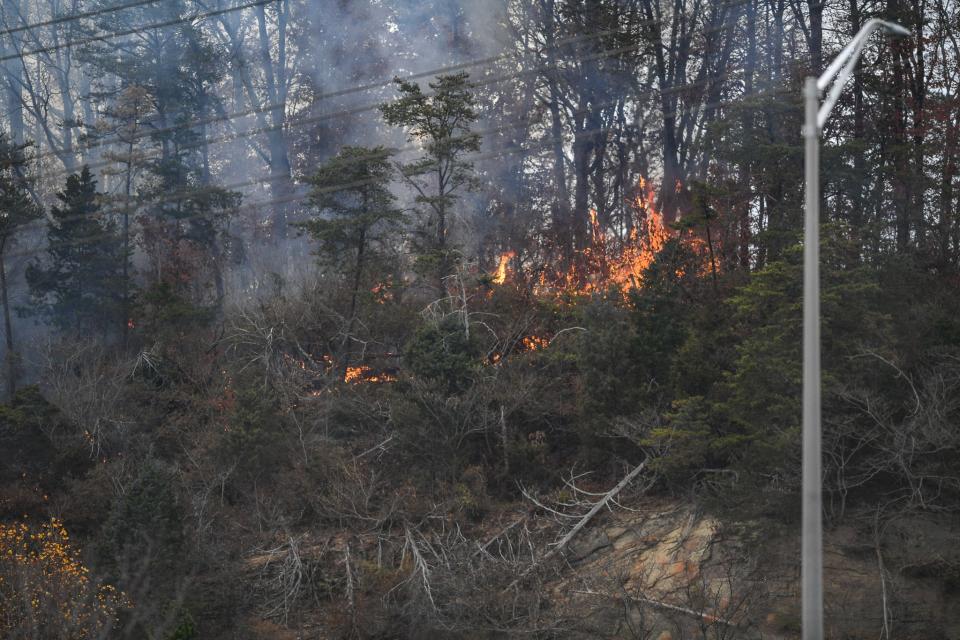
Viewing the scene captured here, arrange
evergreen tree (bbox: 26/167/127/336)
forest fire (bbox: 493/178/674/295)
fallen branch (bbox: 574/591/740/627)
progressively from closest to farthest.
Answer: fallen branch (bbox: 574/591/740/627), forest fire (bbox: 493/178/674/295), evergreen tree (bbox: 26/167/127/336)

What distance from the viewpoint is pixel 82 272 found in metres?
30.9

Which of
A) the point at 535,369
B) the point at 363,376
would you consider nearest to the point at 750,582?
the point at 535,369

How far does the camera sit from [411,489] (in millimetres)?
20984

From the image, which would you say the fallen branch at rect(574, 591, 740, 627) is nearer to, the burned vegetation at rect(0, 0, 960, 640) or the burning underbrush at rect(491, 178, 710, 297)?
the burned vegetation at rect(0, 0, 960, 640)

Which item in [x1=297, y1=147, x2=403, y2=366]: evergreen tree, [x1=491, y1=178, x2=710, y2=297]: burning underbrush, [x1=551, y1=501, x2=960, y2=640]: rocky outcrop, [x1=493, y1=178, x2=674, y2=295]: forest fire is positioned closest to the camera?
[x1=551, y1=501, x2=960, y2=640]: rocky outcrop

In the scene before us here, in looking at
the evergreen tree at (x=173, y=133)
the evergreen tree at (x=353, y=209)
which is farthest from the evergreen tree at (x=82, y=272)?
the evergreen tree at (x=353, y=209)

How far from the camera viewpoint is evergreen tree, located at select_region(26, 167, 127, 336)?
30.8 meters

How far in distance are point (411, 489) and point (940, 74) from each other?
52.9ft

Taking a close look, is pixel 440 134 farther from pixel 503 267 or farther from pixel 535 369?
pixel 535 369

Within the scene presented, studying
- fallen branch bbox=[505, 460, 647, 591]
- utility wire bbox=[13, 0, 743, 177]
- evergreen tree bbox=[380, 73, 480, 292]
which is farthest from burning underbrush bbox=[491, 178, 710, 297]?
fallen branch bbox=[505, 460, 647, 591]

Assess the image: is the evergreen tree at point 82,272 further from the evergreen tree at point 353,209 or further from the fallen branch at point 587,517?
the fallen branch at point 587,517

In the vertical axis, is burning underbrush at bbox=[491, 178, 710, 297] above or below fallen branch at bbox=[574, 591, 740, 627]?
above

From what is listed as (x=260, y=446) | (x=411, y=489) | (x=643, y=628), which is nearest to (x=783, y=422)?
(x=643, y=628)

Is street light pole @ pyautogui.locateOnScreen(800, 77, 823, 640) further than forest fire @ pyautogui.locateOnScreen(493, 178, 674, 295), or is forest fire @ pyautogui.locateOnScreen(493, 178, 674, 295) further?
forest fire @ pyautogui.locateOnScreen(493, 178, 674, 295)
